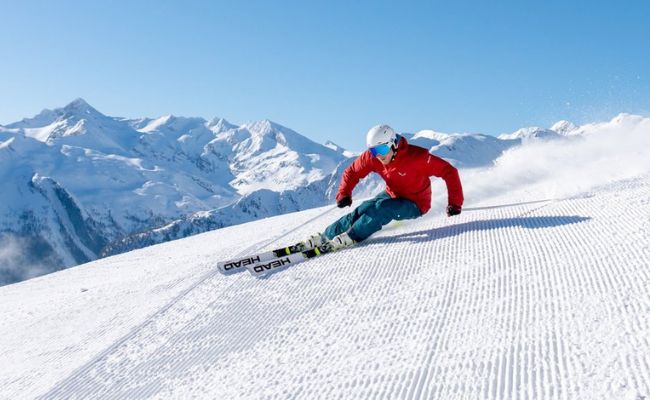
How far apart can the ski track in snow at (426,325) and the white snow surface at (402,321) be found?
14 millimetres

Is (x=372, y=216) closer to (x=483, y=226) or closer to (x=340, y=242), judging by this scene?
(x=340, y=242)

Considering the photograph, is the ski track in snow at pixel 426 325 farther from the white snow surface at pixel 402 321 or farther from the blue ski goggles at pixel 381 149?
the blue ski goggles at pixel 381 149

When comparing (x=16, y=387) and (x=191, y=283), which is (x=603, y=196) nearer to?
(x=191, y=283)

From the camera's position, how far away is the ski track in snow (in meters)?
2.96

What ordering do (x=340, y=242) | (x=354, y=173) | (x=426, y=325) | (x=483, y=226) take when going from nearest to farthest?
(x=426, y=325)
(x=483, y=226)
(x=340, y=242)
(x=354, y=173)

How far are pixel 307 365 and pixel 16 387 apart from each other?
2558mm

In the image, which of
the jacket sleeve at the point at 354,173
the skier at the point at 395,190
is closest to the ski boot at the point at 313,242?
A: the skier at the point at 395,190

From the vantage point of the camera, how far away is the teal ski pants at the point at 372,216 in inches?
271

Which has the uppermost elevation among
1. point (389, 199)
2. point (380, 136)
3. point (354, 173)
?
point (380, 136)

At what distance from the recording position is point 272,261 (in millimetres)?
6398

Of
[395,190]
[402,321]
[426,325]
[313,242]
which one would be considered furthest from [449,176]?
[426,325]

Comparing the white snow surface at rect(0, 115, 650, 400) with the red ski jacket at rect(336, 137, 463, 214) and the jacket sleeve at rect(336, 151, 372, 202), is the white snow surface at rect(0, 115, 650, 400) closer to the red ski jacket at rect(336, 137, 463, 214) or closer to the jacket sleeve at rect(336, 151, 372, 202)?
the red ski jacket at rect(336, 137, 463, 214)

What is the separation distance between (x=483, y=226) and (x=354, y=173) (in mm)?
2250

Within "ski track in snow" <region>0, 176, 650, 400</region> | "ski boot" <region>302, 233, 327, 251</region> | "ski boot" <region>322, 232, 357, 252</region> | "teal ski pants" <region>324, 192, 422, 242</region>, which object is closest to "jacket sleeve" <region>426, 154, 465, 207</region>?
"teal ski pants" <region>324, 192, 422, 242</region>
